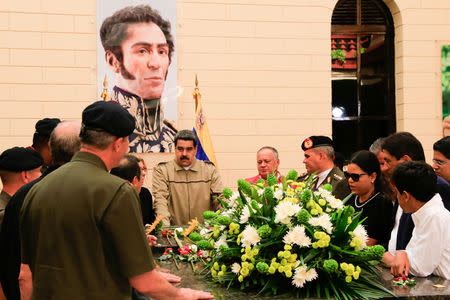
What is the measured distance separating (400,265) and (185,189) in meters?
2.42

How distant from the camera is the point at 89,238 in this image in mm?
1437

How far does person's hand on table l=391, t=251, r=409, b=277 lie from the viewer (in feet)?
6.33

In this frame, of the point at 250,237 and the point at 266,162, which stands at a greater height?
the point at 266,162

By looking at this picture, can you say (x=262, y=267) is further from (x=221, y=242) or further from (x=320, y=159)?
(x=320, y=159)

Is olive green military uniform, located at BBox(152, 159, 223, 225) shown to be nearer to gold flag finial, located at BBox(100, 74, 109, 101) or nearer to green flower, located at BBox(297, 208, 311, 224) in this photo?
gold flag finial, located at BBox(100, 74, 109, 101)

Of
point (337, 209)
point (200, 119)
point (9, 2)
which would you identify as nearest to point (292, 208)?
point (337, 209)

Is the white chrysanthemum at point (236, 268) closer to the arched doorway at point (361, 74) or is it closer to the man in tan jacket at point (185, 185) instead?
the man in tan jacket at point (185, 185)

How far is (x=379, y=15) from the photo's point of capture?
6.25m

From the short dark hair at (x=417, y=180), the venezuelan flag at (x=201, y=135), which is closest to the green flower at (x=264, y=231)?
the short dark hair at (x=417, y=180)

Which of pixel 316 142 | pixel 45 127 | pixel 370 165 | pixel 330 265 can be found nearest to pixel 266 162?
pixel 316 142

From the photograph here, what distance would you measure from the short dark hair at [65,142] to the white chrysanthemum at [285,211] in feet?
2.66

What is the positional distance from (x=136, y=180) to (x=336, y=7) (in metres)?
4.22

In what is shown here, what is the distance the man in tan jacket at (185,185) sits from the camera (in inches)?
161

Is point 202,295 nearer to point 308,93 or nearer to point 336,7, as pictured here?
point 308,93
